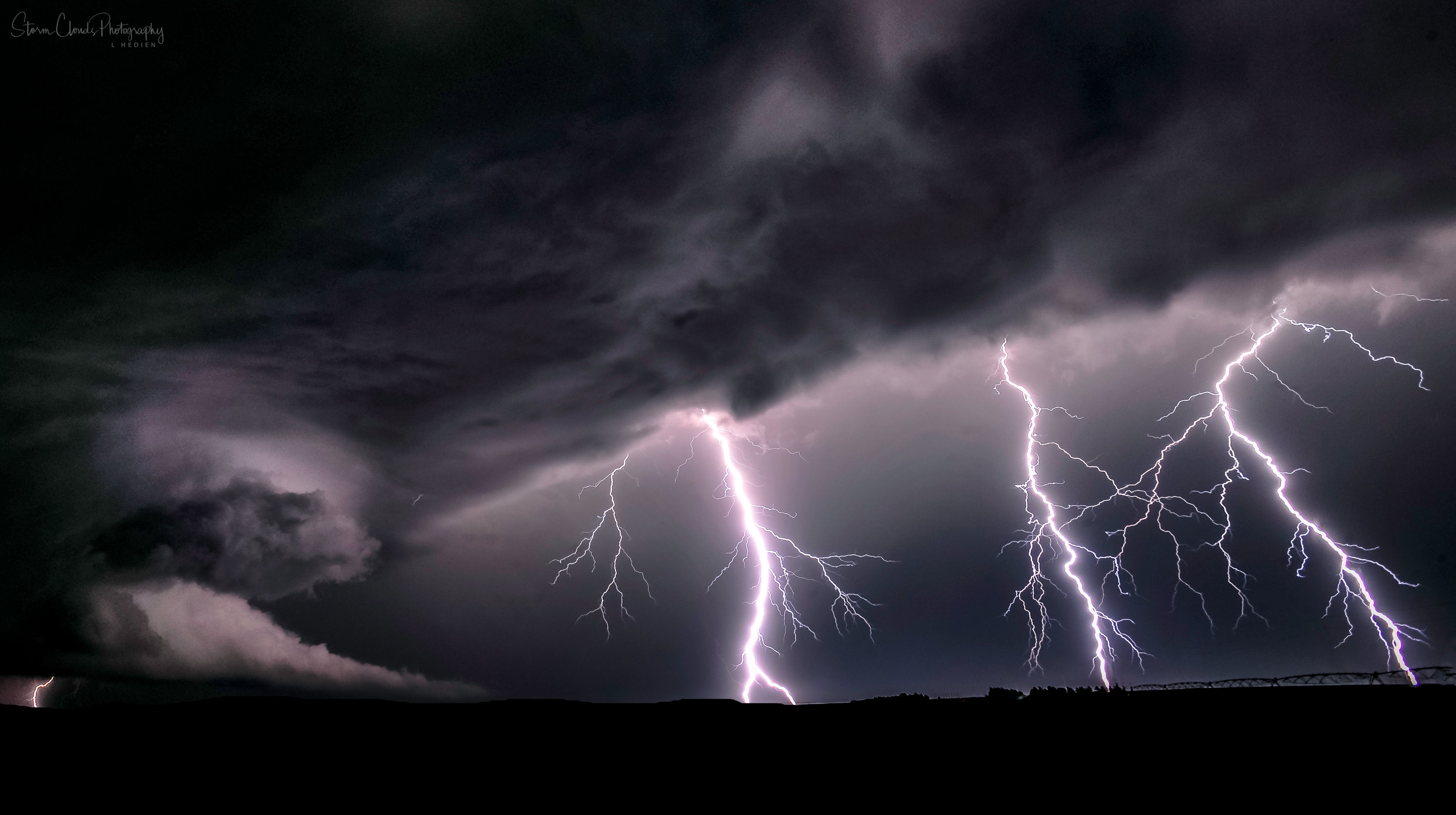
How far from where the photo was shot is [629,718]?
39.5ft

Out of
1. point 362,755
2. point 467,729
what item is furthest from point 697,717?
point 362,755

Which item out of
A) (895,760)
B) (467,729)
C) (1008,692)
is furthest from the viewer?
(1008,692)

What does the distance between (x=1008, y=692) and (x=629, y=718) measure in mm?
11404

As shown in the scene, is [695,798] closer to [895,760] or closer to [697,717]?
[895,760]

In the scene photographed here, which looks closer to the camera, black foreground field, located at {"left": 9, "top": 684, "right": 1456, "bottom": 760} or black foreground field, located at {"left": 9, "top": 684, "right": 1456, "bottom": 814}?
black foreground field, located at {"left": 9, "top": 684, "right": 1456, "bottom": 814}

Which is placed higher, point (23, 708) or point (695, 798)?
point (23, 708)

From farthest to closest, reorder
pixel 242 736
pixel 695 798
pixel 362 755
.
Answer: pixel 242 736 < pixel 362 755 < pixel 695 798

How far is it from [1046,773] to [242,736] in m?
12.8

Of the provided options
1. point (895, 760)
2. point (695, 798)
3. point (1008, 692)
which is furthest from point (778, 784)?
point (1008, 692)

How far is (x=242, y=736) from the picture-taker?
32.8 ft

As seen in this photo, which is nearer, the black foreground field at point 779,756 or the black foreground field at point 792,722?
the black foreground field at point 779,756

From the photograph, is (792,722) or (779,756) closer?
(779,756)

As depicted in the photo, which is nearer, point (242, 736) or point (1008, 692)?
point (242, 736)

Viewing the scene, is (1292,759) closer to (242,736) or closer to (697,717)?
(697,717)
